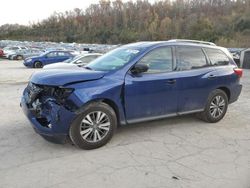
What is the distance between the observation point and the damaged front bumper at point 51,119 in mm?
4117

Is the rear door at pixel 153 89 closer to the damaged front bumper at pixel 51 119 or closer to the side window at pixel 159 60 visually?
the side window at pixel 159 60

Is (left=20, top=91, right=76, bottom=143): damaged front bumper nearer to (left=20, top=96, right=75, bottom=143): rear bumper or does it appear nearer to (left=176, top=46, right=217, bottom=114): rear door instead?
(left=20, top=96, right=75, bottom=143): rear bumper

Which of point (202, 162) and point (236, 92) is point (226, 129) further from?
point (202, 162)

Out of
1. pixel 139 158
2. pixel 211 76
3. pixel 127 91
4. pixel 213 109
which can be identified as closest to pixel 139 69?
pixel 127 91

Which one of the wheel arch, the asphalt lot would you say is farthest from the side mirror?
the asphalt lot

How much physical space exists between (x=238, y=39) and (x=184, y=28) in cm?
2051

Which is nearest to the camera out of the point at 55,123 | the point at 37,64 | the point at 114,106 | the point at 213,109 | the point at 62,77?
the point at 55,123

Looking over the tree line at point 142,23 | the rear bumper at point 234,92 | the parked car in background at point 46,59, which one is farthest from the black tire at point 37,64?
the tree line at point 142,23

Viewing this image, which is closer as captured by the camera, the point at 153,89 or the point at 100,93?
the point at 100,93

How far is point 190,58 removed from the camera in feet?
18.0

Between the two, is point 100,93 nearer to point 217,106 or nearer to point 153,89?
point 153,89

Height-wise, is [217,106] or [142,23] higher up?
[142,23]

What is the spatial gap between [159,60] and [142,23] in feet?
252

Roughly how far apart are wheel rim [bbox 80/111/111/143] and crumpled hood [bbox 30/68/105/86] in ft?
1.83
